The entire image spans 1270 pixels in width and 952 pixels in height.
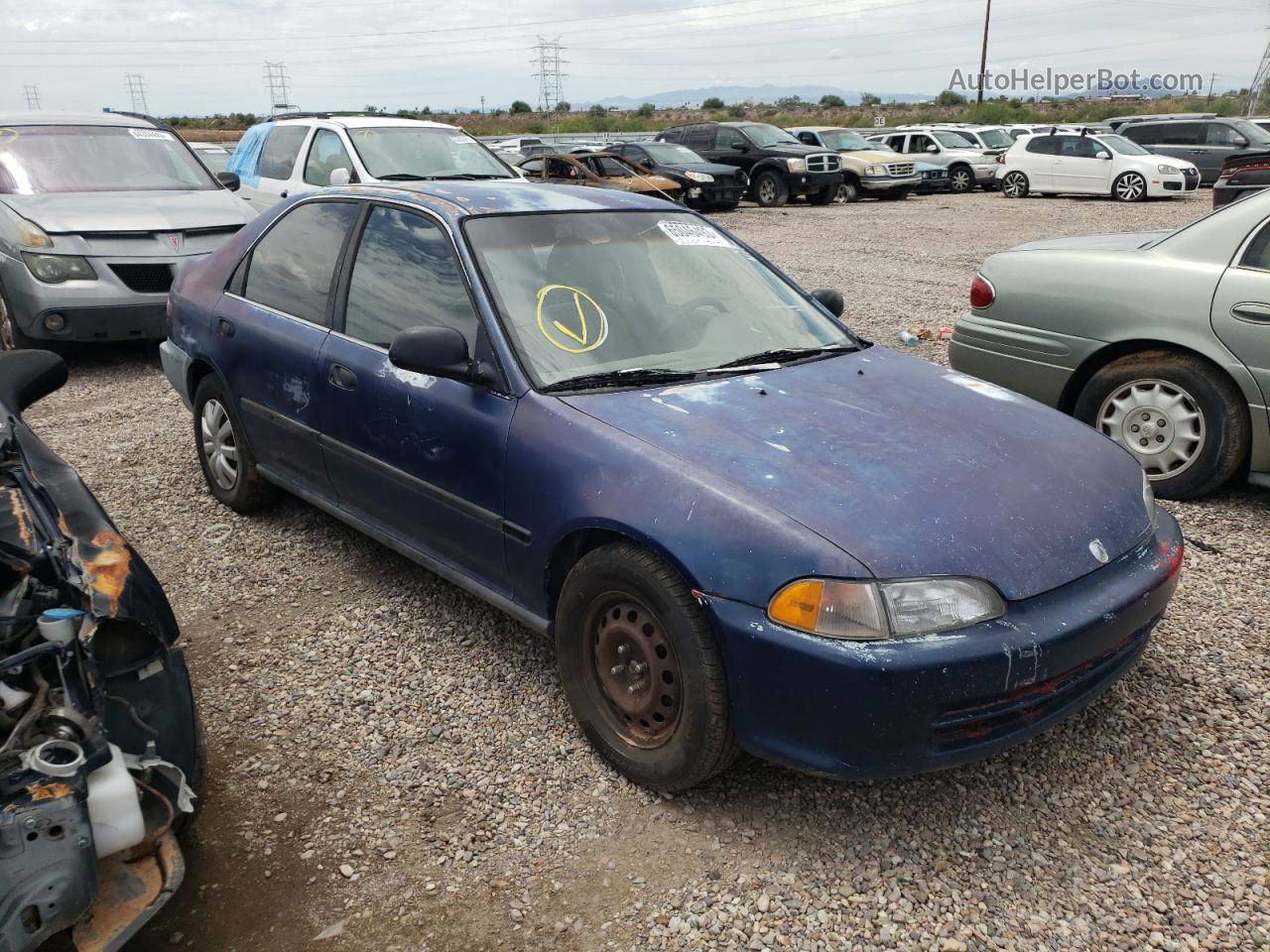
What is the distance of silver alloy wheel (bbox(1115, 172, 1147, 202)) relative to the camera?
19797 mm

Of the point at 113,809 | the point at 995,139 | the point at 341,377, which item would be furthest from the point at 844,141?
the point at 113,809

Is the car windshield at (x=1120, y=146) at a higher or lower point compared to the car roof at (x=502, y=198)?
lower

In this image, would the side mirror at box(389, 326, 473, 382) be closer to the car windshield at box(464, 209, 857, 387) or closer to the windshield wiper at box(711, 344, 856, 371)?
the car windshield at box(464, 209, 857, 387)

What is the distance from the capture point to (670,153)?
19438 mm

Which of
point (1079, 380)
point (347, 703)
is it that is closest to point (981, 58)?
point (1079, 380)

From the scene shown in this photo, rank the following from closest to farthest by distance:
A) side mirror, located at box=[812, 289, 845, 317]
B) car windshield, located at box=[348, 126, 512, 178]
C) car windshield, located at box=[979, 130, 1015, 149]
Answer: side mirror, located at box=[812, 289, 845, 317], car windshield, located at box=[348, 126, 512, 178], car windshield, located at box=[979, 130, 1015, 149]

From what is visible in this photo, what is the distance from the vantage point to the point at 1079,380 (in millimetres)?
5055

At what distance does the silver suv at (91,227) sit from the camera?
272 inches

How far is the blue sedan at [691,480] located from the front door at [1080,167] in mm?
19347

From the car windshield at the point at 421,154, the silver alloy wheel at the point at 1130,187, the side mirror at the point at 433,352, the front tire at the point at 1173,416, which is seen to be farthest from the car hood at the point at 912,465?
the silver alloy wheel at the point at 1130,187

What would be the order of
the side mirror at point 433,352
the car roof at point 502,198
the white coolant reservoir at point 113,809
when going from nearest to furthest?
the white coolant reservoir at point 113,809
the side mirror at point 433,352
the car roof at point 502,198

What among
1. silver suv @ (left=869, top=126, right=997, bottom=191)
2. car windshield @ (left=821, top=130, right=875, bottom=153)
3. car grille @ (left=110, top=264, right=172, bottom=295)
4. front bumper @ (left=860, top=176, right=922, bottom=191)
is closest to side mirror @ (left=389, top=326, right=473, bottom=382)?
car grille @ (left=110, top=264, right=172, bottom=295)

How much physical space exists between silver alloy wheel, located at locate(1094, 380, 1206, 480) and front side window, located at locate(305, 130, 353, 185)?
7058mm

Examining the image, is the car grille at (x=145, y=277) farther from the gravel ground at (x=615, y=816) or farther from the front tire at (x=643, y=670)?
the front tire at (x=643, y=670)
